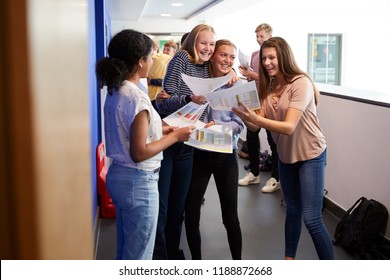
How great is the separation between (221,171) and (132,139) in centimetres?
87

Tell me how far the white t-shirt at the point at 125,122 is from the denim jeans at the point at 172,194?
613 millimetres

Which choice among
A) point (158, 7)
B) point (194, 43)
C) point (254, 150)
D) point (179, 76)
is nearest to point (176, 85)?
point (179, 76)

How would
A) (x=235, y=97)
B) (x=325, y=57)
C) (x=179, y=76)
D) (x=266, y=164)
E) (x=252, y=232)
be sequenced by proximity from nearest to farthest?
(x=235, y=97)
(x=179, y=76)
(x=252, y=232)
(x=266, y=164)
(x=325, y=57)

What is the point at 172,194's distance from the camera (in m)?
2.59

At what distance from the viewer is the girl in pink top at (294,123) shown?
2305mm

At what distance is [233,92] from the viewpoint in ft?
7.26

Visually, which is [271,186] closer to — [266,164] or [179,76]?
[266,164]

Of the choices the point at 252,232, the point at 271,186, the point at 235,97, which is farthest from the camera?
the point at 271,186

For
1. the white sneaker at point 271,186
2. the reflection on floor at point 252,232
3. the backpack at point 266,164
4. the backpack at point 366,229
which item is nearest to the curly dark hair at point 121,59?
the reflection on floor at point 252,232

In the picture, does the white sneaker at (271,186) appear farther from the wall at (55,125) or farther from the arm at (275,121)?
the wall at (55,125)

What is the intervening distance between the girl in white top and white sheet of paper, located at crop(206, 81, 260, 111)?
0.46 m

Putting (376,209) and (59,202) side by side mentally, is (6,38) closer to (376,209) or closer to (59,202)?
(59,202)

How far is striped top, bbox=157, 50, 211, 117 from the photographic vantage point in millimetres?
2477

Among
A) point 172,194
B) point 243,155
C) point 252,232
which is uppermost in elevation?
point 172,194
